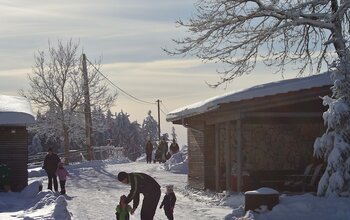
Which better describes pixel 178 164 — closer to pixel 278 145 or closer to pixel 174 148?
pixel 174 148

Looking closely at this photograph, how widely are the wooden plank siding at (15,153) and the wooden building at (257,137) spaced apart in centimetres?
529

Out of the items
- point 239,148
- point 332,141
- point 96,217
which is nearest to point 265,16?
point 239,148

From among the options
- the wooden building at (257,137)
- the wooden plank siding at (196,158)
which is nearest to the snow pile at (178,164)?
the wooden plank siding at (196,158)

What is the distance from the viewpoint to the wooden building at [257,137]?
765 inches

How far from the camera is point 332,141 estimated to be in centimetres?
1542

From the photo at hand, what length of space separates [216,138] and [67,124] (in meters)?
27.6

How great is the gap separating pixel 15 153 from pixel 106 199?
4395 mm

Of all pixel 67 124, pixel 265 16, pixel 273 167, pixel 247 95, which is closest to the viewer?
pixel 247 95

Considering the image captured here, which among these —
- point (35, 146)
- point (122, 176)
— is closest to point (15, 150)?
point (122, 176)

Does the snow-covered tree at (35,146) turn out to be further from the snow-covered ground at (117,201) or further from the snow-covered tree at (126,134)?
the snow-covered ground at (117,201)

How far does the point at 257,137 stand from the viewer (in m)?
22.2

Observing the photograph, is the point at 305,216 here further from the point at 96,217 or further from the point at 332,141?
the point at 96,217

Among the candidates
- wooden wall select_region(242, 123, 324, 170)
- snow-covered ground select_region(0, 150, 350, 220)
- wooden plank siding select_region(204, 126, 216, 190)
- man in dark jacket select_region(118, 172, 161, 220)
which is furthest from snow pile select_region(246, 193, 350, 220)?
wooden plank siding select_region(204, 126, 216, 190)

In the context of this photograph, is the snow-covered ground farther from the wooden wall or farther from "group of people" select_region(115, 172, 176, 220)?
"group of people" select_region(115, 172, 176, 220)
